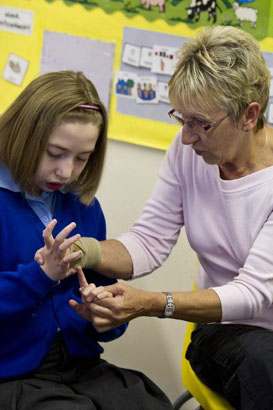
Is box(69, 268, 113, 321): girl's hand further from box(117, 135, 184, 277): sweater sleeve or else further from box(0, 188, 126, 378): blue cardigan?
box(117, 135, 184, 277): sweater sleeve

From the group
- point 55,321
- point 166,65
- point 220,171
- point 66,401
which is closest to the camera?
point 66,401

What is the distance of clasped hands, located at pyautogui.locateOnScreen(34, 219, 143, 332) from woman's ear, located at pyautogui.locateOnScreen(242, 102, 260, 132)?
464mm

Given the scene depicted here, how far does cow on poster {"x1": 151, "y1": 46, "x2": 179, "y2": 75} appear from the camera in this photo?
78.0 inches

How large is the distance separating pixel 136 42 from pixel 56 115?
760mm

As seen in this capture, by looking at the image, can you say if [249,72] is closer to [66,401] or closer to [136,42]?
[136,42]

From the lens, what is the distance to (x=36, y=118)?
1332 mm

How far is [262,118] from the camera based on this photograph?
1.50 meters

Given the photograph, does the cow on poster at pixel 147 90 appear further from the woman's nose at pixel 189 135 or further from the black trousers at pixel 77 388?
the black trousers at pixel 77 388

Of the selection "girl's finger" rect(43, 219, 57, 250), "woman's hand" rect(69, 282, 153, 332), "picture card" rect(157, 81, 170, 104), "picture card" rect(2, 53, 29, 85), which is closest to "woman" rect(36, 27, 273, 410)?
"woman's hand" rect(69, 282, 153, 332)

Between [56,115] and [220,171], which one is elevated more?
A: [56,115]

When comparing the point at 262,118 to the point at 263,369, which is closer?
the point at 263,369

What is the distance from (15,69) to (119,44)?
384 millimetres

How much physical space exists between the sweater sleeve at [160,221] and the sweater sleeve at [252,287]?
293mm

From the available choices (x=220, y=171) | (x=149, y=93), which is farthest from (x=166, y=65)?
(x=220, y=171)
